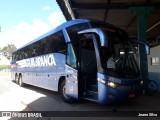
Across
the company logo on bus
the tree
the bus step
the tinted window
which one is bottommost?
the bus step

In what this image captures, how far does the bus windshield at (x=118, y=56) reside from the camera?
7.32 metres

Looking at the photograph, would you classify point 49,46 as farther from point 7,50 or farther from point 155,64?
point 7,50

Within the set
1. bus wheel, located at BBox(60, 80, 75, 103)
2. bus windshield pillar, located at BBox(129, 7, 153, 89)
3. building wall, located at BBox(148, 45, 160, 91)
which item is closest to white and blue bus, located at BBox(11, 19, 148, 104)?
bus wheel, located at BBox(60, 80, 75, 103)

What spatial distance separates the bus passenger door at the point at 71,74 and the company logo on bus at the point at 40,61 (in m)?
1.62

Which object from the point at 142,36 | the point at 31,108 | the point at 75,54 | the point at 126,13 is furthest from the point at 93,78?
the point at 126,13

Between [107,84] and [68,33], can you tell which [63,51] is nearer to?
[68,33]

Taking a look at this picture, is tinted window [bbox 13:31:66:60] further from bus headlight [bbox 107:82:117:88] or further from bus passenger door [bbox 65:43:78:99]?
bus headlight [bbox 107:82:117:88]

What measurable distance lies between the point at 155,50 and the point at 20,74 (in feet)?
32.9

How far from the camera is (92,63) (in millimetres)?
8547

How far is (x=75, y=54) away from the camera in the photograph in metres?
8.33

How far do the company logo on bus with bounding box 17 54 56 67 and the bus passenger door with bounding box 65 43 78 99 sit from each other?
5.32 feet

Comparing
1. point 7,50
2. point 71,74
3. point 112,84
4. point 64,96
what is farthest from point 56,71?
point 7,50

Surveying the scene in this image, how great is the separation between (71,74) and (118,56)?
1.96 metres

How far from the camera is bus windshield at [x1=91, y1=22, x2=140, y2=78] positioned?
732 cm
